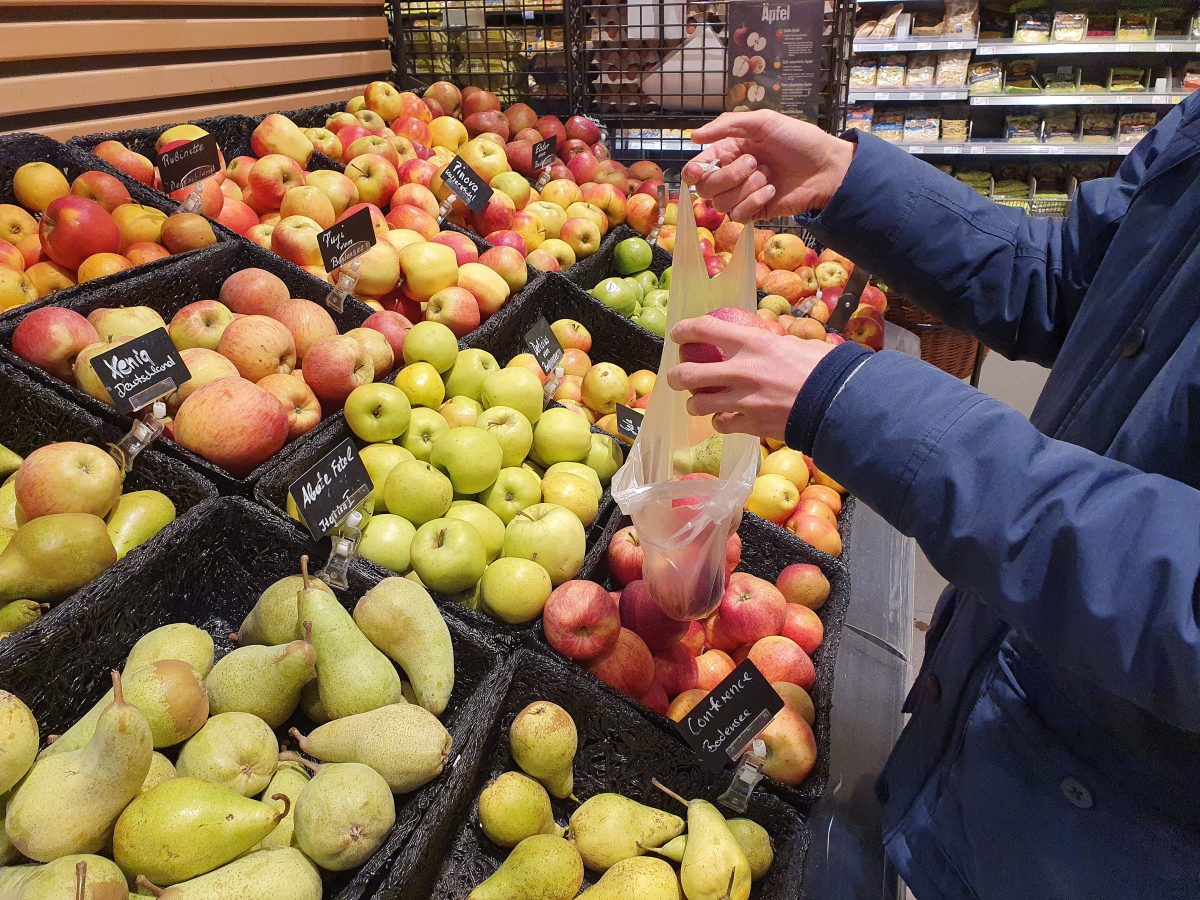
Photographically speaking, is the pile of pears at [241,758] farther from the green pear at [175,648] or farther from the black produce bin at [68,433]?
the black produce bin at [68,433]

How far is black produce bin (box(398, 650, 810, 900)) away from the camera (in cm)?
114

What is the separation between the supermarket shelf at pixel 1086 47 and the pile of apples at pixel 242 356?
5150 mm

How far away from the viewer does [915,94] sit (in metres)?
5.57

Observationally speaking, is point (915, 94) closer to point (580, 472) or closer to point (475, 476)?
point (580, 472)

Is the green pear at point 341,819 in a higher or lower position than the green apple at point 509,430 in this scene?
lower

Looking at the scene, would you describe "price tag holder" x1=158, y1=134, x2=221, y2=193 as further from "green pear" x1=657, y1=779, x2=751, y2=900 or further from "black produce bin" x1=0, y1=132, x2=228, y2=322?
"green pear" x1=657, y1=779, x2=751, y2=900

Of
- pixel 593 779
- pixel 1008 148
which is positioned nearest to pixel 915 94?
pixel 1008 148

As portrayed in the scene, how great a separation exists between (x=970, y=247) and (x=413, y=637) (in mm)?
1095

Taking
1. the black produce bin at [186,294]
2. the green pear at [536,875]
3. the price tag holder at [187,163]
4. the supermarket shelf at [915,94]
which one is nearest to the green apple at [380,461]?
the black produce bin at [186,294]

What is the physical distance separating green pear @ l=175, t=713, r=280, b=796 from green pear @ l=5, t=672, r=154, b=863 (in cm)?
9

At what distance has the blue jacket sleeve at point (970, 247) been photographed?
131 cm

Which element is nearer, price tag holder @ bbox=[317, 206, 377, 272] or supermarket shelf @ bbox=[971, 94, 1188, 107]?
price tag holder @ bbox=[317, 206, 377, 272]

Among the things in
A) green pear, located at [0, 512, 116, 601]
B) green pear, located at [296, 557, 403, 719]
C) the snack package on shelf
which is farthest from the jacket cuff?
the snack package on shelf

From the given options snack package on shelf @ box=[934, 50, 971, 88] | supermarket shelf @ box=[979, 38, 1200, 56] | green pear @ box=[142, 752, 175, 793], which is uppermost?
supermarket shelf @ box=[979, 38, 1200, 56]
